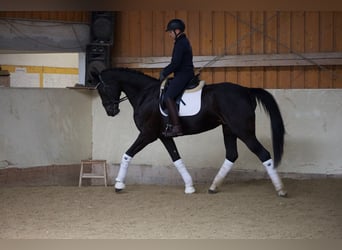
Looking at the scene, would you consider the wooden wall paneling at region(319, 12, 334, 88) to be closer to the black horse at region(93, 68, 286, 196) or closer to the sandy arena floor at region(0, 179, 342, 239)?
the sandy arena floor at region(0, 179, 342, 239)

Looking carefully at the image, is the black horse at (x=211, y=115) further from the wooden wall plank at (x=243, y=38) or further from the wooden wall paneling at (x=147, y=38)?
the wooden wall paneling at (x=147, y=38)

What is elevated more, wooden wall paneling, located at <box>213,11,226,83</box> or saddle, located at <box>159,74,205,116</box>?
wooden wall paneling, located at <box>213,11,226,83</box>

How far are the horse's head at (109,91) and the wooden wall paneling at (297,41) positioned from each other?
2807mm

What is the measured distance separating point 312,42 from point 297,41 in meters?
0.21

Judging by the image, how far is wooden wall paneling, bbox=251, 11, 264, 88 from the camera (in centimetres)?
824

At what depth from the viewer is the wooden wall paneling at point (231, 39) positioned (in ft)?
27.4

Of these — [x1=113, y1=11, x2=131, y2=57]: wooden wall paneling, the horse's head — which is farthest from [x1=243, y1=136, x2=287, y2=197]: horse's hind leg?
[x1=113, y1=11, x2=131, y2=57]: wooden wall paneling

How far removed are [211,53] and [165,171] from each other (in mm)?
1917

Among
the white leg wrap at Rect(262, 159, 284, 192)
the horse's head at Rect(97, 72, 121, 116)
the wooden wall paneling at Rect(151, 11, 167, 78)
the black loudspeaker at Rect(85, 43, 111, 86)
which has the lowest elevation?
the white leg wrap at Rect(262, 159, 284, 192)

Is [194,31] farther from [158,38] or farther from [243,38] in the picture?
[243,38]

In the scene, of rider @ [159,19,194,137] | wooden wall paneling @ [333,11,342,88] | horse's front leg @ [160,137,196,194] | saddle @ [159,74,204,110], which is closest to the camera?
rider @ [159,19,194,137]

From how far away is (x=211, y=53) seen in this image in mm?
8438

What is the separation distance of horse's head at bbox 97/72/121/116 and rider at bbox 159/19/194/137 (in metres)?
0.77

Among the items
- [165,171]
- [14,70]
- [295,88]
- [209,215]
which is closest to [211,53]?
[295,88]
